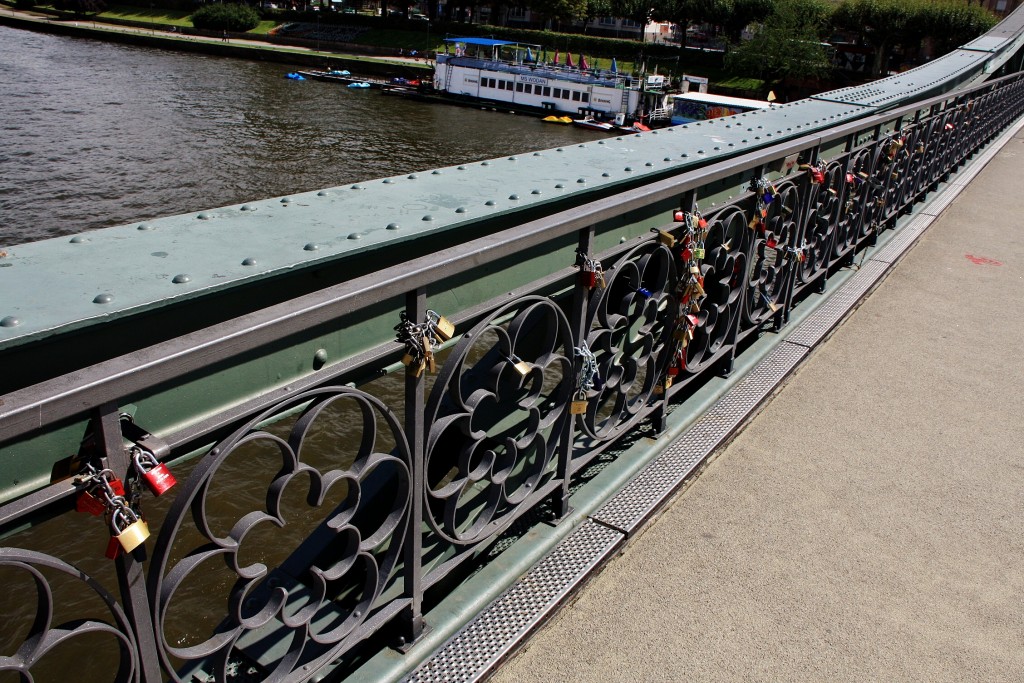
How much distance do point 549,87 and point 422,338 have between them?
49.9 meters

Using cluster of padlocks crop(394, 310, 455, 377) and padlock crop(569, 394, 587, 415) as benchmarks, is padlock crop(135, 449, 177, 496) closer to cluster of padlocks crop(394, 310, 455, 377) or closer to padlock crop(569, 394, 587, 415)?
cluster of padlocks crop(394, 310, 455, 377)

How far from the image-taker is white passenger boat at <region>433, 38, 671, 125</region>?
48531 mm

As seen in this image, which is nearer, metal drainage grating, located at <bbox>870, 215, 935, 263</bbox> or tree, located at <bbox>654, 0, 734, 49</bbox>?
metal drainage grating, located at <bbox>870, 215, 935, 263</bbox>

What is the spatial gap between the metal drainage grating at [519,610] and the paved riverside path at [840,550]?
56 mm

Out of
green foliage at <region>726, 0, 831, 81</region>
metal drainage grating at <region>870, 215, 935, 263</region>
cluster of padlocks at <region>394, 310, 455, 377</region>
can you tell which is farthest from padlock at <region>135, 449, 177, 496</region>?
green foliage at <region>726, 0, 831, 81</region>

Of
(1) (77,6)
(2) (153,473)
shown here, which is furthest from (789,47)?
(1) (77,6)

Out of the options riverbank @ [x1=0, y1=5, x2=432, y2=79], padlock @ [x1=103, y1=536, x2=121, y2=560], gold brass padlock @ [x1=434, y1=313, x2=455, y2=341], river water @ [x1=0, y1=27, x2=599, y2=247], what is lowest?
river water @ [x1=0, y1=27, x2=599, y2=247]

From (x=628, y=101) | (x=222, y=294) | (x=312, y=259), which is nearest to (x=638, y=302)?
(x=312, y=259)

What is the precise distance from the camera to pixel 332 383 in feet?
6.21

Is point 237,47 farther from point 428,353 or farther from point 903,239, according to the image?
point 428,353

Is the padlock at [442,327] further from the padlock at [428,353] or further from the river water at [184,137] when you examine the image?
the river water at [184,137]

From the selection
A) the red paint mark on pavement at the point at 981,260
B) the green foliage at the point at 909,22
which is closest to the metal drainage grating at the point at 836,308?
the red paint mark on pavement at the point at 981,260

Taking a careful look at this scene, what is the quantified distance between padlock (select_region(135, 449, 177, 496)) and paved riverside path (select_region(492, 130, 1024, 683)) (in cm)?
129

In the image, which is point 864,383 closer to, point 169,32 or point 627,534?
point 627,534
